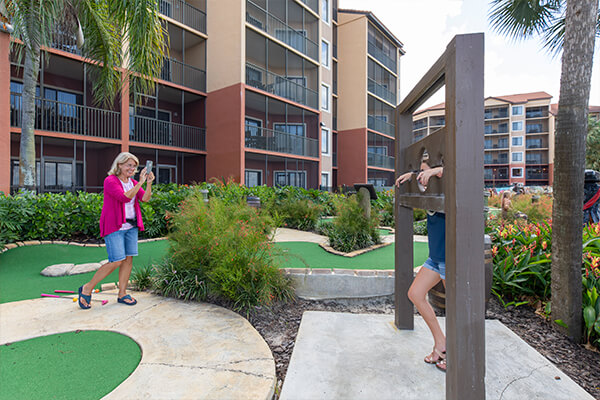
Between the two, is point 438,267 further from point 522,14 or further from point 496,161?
point 496,161

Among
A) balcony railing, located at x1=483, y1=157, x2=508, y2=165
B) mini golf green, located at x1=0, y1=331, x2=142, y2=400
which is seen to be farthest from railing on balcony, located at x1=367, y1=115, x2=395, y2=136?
balcony railing, located at x1=483, y1=157, x2=508, y2=165

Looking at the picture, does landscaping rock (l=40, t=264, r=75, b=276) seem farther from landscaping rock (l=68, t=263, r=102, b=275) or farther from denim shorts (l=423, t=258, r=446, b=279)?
denim shorts (l=423, t=258, r=446, b=279)

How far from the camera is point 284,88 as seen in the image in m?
17.1

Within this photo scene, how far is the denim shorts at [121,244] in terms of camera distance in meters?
3.35

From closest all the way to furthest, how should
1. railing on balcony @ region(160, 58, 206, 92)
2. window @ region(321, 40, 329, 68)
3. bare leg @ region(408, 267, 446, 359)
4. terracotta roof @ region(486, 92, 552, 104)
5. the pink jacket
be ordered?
bare leg @ region(408, 267, 446, 359)
the pink jacket
railing on balcony @ region(160, 58, 206, 92)
window @ region(321, 40, 329, 68)
terracotta roof @ region(486, 92, 552, 104)

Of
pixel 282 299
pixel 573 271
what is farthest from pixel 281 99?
pixel 573 271

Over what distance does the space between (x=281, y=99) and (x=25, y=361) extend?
50.1ft

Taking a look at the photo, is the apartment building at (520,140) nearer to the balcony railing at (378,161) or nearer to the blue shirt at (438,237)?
the balcony railing at (378,161)

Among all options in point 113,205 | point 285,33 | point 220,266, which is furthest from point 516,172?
point 113,205

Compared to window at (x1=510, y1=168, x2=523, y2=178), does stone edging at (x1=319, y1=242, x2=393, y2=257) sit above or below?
below

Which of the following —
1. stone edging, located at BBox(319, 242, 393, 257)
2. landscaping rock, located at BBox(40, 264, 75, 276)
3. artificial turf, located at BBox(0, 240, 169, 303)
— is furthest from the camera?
stone edging, located at BBox(319, 242, 393, 257)

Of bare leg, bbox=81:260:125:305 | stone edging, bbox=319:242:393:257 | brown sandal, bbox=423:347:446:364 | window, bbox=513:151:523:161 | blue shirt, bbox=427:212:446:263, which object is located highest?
window, bbox=513:151:523:161

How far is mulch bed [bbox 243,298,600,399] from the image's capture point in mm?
2461

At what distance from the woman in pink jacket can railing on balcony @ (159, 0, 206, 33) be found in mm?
13908
